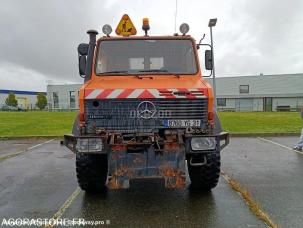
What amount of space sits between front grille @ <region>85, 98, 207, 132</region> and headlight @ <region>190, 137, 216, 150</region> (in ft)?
0.92

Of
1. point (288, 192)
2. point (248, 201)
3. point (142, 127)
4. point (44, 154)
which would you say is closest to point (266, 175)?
point (288, 192)

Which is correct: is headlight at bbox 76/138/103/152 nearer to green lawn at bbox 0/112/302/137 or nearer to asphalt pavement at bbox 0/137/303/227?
asphalt pavement at bbox 0/137/303/227

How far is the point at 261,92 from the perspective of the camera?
193 ft

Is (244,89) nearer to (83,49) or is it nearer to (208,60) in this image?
(208,60)

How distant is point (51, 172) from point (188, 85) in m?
4.12

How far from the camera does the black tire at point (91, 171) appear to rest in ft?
18.0

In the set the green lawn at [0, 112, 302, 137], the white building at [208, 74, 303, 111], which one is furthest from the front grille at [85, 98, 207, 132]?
the white building at [208, 74, 303, 111]

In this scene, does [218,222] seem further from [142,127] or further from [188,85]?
[188,85]

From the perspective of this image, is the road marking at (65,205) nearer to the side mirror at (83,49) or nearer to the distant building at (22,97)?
the side mirror at (83,49)

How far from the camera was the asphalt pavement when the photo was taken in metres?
4.56

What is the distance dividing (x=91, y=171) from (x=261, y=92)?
188 feet

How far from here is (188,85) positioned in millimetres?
5094

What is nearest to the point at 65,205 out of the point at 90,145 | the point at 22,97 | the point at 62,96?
the point at 90,145

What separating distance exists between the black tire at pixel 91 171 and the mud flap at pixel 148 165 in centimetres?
85
